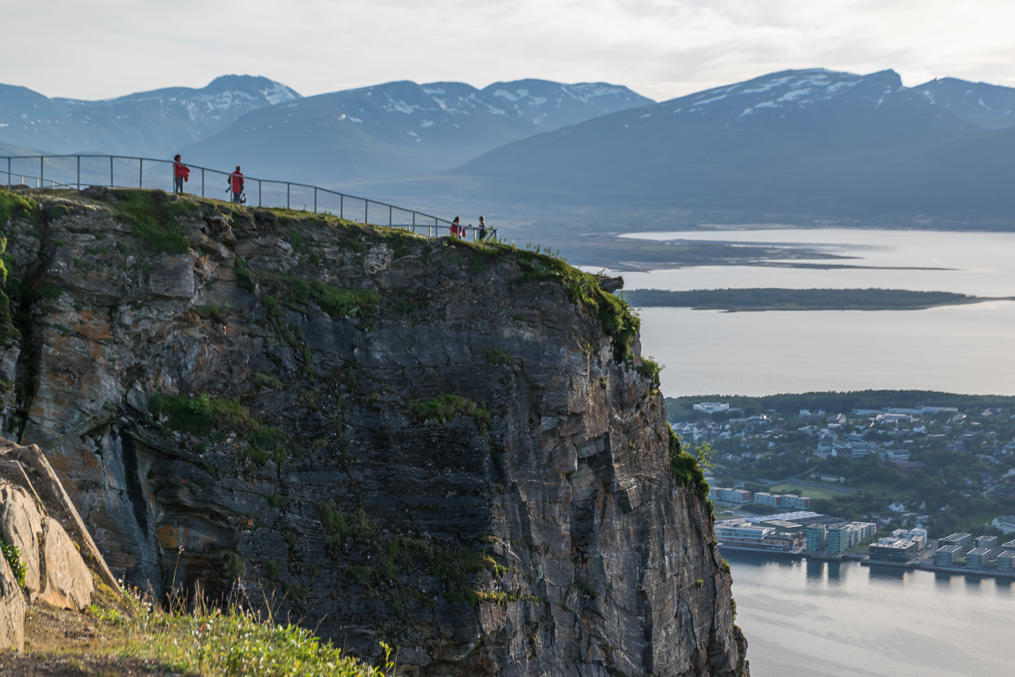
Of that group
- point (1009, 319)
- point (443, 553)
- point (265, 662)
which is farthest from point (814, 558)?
point (1009, 319)

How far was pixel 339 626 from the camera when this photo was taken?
20609mm

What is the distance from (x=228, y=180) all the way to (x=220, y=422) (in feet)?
21.5

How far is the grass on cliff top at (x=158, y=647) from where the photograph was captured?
11.1 meters

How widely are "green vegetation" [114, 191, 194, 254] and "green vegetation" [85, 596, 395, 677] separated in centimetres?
946

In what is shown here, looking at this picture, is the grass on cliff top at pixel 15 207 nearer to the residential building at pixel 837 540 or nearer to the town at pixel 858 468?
the town at pixel 858 468

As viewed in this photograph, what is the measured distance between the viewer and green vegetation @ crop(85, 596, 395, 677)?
38.8 ft

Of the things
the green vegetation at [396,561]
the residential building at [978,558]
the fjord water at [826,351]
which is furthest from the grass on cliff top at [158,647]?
the fjord water at [826,351]

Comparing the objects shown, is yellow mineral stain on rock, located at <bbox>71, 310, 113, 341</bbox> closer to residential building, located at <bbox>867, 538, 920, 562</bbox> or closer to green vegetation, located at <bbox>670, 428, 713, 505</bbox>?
green vegetation, located at <bbox>670, 428, 713, 505</bbox>

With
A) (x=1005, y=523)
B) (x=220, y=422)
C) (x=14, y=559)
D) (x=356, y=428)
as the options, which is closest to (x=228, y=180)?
(x=220, y=422)

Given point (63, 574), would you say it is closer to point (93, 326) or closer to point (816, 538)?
point (93, 326)

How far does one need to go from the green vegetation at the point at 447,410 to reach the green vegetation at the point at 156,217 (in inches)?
226

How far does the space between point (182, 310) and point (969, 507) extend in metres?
79.4

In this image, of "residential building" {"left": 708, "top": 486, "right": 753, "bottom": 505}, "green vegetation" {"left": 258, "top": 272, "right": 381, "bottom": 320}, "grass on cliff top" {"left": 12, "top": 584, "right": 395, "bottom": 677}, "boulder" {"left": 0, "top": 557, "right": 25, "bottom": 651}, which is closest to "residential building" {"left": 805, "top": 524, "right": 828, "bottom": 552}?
"residential building" {"left": 708, "top": 486, "right": 753, "bottom": 505}

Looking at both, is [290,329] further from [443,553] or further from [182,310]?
[443,553]
